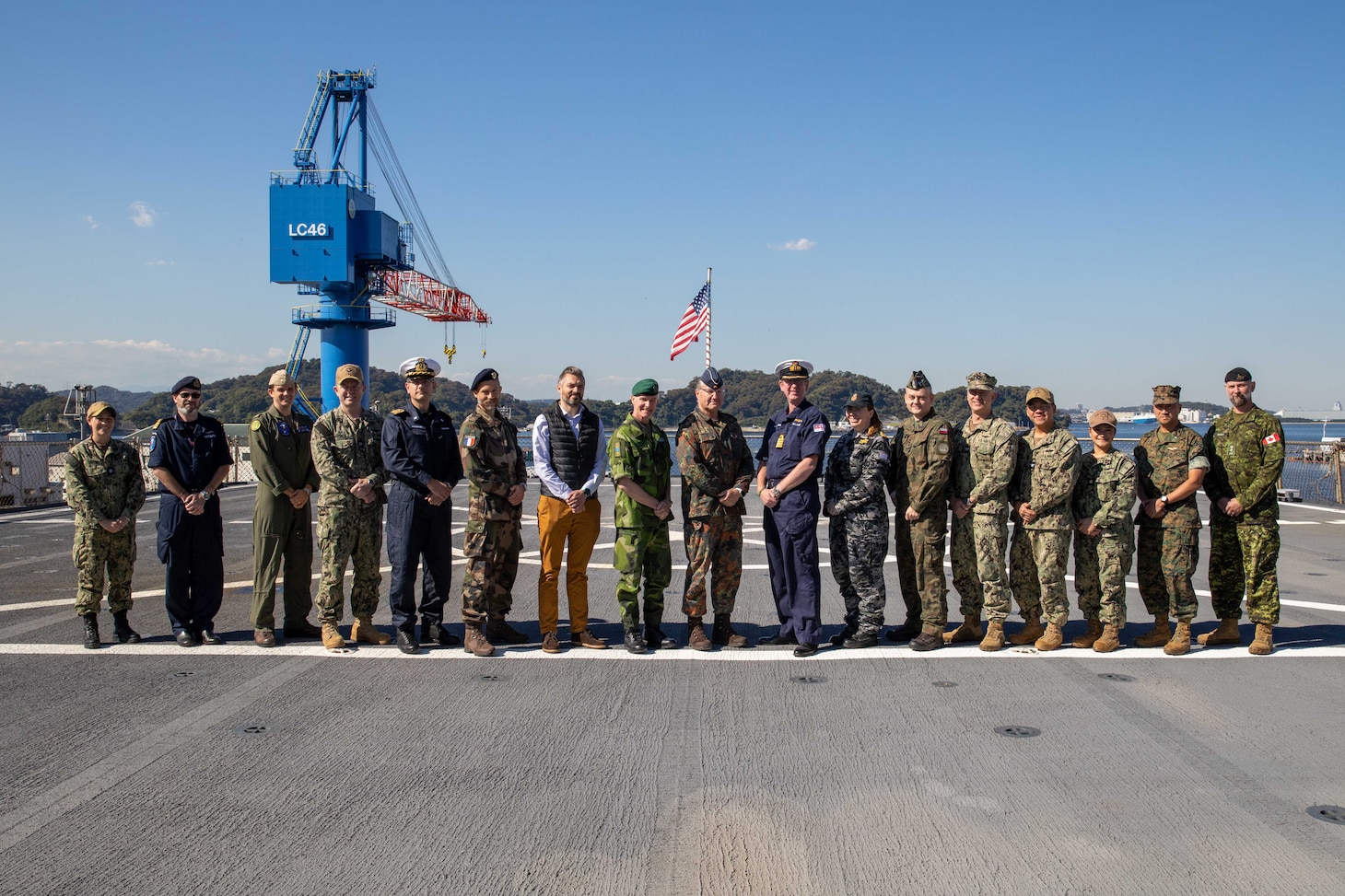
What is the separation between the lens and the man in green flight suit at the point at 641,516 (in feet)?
20.5

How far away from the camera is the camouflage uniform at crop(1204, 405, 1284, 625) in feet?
20.2

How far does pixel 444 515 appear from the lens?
6562 mm

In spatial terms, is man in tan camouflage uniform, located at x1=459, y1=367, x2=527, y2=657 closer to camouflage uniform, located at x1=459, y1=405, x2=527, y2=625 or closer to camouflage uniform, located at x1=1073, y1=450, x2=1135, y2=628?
camouflage uniform, located at x1=459, y1=405, x2=527, y2=625

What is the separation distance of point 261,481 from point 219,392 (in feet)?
418

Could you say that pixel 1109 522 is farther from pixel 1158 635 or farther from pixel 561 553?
pixel 561 553

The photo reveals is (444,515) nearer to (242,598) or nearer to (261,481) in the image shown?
(261,481)

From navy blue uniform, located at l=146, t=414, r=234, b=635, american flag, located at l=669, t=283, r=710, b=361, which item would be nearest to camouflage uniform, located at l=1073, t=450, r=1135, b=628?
navy blue uniform, located at l=146, t=414, r=234, b=635

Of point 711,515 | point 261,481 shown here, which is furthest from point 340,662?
point 711,515

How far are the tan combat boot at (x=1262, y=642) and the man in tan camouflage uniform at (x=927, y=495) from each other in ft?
6.76

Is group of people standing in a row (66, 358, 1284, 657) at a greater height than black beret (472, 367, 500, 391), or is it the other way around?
black beret (472, 367, 500, 391)

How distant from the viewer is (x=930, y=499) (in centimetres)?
628

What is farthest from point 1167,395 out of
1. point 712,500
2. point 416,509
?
point 416,509

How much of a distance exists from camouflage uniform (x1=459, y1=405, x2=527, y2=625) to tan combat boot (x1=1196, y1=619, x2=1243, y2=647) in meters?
5.00

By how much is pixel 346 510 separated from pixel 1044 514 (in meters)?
4.89
